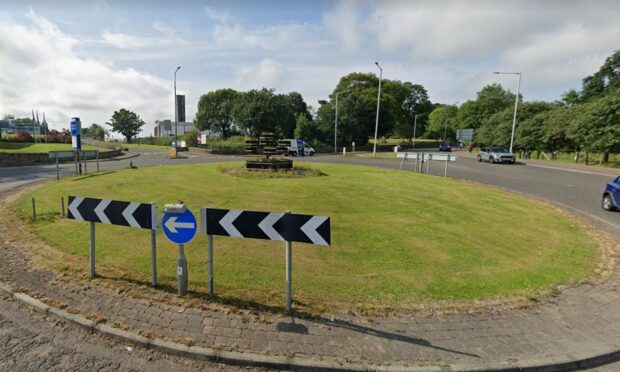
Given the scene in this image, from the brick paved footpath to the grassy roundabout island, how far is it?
0.45 metres

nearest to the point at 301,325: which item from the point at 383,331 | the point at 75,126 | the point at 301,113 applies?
the point at 383,331

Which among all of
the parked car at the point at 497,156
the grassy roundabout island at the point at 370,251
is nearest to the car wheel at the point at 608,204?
the grassy roundabout island at the point at 370,251

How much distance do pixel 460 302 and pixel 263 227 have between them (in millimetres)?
2948

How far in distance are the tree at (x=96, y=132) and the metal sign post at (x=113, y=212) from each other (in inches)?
4564

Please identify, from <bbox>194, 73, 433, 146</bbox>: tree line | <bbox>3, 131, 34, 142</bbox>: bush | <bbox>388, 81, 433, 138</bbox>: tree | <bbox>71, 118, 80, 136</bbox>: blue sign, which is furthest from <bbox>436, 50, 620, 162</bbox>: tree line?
<bbox>3, 131, 34, 142</bbox>: bush

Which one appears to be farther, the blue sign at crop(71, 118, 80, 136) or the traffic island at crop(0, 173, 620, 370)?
the blue sign at crop(71, 118, 80, 136)

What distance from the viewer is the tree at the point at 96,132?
106062 mm

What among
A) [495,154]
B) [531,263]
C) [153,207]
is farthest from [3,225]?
[495,154]

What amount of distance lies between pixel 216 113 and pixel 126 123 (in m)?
44.3

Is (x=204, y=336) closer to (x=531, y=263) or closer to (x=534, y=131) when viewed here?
(x=531, y=263)

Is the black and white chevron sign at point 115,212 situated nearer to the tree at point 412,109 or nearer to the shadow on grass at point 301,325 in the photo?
the shadow on grass at point 301,325

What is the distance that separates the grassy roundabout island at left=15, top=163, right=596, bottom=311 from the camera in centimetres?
473

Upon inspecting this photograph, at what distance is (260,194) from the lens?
10656mm

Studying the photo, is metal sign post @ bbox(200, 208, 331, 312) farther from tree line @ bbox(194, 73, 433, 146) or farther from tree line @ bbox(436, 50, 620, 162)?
tree line @ bbox(194, 73, 433, 146)
